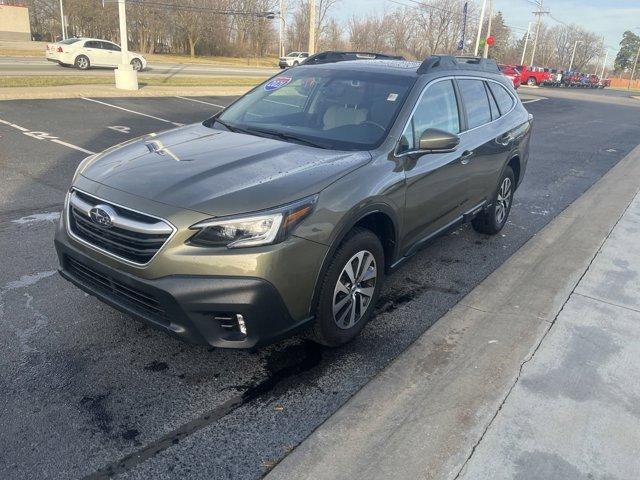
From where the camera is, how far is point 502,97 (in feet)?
18.6

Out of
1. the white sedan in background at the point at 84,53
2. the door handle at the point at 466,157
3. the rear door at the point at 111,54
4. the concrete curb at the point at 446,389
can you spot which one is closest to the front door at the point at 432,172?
the door handle at the point at 466,157

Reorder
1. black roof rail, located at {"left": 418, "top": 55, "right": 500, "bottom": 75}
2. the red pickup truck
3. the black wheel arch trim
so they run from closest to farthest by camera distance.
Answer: the black wheel arch trim < black roof rail, located at {"left": 418, "top": 55, "right": 500, "bottom": 75} < the red pickup truck

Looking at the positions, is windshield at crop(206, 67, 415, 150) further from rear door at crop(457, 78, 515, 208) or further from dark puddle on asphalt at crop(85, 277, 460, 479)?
dark puddle on asphalt at crop(85, 277, 460, 479)

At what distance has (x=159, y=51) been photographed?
5938 centimetres

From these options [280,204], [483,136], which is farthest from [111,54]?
[280,204]

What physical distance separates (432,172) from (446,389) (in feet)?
5.42

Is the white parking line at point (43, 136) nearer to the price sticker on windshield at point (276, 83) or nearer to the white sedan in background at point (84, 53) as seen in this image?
the price sticker on windshield at point (276, 83)

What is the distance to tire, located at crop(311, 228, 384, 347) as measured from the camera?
309 cm

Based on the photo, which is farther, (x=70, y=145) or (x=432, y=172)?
(x=70, y=145)

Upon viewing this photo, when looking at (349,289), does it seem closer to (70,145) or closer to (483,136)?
(483,136)

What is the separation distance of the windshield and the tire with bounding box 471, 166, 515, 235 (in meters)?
2.17

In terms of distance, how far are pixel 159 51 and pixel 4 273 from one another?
61.3 meters

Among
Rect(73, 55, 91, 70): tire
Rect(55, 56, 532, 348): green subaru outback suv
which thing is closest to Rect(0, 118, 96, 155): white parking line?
Rect(55, 56, 532, 348): green subaru outback suv

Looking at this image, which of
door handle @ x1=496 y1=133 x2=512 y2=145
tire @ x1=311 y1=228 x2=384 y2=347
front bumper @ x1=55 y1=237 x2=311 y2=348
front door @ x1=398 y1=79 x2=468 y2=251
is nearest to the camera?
front bumper @ x1=55 y1=237 x2=311 y2=348
